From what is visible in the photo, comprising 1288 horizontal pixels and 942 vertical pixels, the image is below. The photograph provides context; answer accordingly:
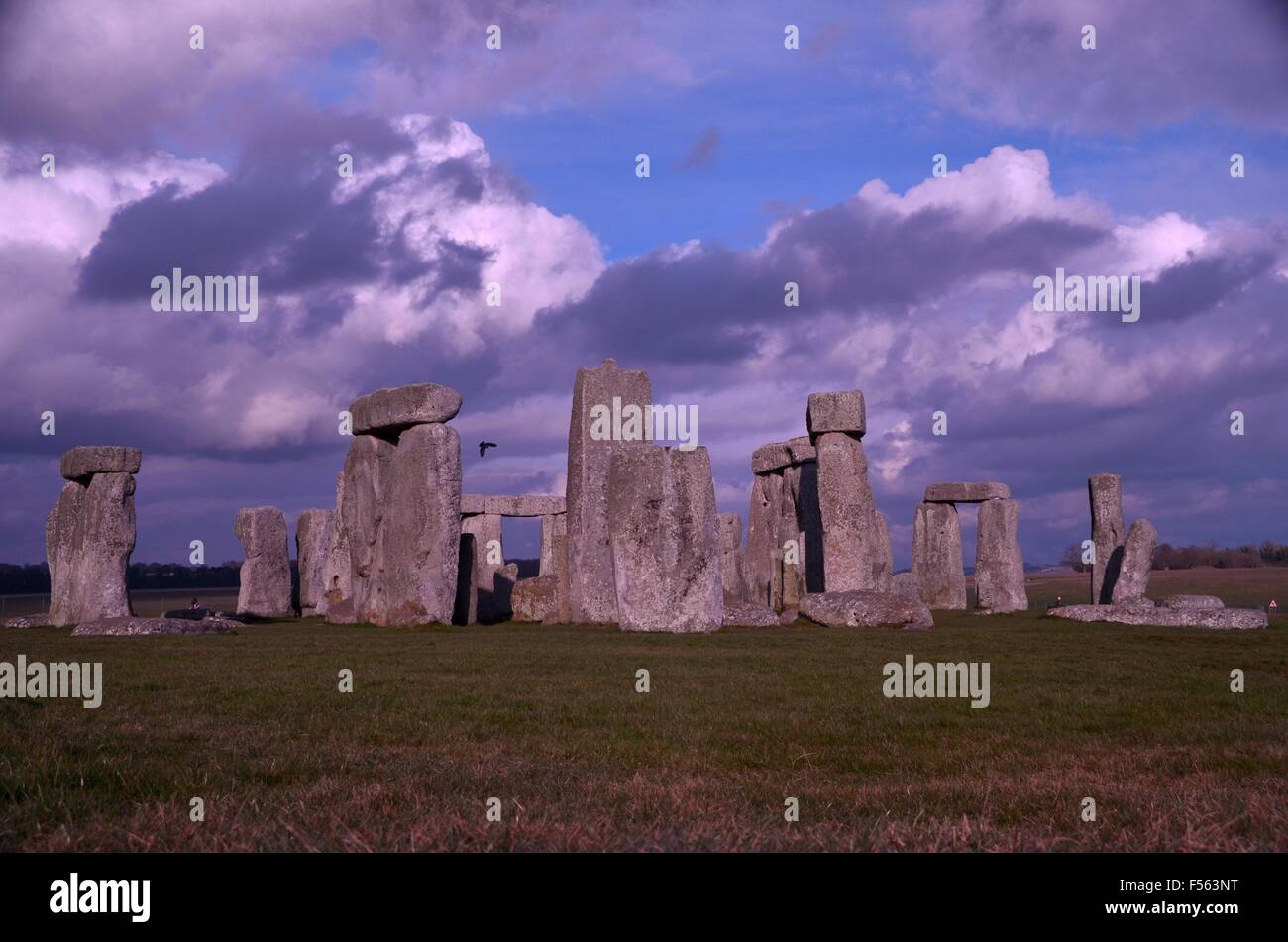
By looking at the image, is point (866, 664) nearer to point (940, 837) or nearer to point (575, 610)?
point (940, 837)

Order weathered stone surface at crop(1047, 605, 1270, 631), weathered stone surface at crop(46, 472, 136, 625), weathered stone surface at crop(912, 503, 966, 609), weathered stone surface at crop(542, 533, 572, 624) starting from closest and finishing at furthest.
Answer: weathered stone surface at crop(1047, 605, 1270, 631) < weathered stone surface at crop(46, 472, 136, 625) < weathered stone surface at crop(542, 533, 572, 624) < weathered stone surface at crop(912, 503, 966, 609)

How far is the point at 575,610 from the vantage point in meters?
20.0

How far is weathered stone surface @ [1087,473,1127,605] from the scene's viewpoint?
25453mm

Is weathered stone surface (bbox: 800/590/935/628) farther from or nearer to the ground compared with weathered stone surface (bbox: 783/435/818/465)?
nearer to the ground

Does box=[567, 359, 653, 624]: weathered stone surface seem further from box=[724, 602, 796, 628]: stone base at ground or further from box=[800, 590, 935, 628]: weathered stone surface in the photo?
box=[800, 590, 935, 628]: weathered stone surface

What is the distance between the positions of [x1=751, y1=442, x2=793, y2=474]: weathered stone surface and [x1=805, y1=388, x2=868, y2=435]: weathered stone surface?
5534 mm

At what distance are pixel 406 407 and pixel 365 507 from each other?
2.41 m

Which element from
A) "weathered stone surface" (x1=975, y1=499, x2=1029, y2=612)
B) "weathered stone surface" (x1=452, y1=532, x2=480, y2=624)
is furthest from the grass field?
"weathered stone surface" (x1=975, y1=499, x2=1029, y2=612)

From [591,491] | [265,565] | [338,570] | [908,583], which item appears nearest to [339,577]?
[338,570]

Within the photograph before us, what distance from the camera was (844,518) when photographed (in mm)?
20828

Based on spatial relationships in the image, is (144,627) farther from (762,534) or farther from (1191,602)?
(1191,602)

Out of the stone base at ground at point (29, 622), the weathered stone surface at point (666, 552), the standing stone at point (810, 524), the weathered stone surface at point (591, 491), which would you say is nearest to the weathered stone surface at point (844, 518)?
the standing stone at point (810, 524)
